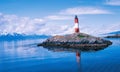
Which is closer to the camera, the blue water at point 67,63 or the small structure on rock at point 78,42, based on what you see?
the blue water at point 67,63

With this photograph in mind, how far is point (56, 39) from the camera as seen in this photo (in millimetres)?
84812

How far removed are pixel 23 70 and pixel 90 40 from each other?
38.6 metres

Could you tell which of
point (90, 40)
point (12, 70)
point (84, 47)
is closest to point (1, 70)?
point (12, 70)

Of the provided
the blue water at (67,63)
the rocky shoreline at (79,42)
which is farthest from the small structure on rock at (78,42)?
the blue water at (67,63)

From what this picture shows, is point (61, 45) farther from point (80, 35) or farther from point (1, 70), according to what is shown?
point (1, 70)

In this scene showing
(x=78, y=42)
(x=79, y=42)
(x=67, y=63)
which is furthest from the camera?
(x=78, y=42)

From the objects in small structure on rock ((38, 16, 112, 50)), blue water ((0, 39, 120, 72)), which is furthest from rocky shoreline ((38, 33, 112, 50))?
blue water ((0, 39, 120, 72))

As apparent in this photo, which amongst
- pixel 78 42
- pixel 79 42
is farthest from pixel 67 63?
pixel 78 42

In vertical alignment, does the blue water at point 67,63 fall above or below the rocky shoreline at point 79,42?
below

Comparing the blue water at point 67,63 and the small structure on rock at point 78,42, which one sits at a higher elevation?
the small structure on rock at point 78,42

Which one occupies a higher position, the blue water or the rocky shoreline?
the rocky shoreline

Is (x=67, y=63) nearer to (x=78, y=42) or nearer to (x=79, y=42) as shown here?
(x=79, y=42)

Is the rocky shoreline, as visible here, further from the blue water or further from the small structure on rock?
the blue water

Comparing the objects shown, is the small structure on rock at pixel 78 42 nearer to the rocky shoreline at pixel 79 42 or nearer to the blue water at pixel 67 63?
the rocky shoreline at pixel 79 42
